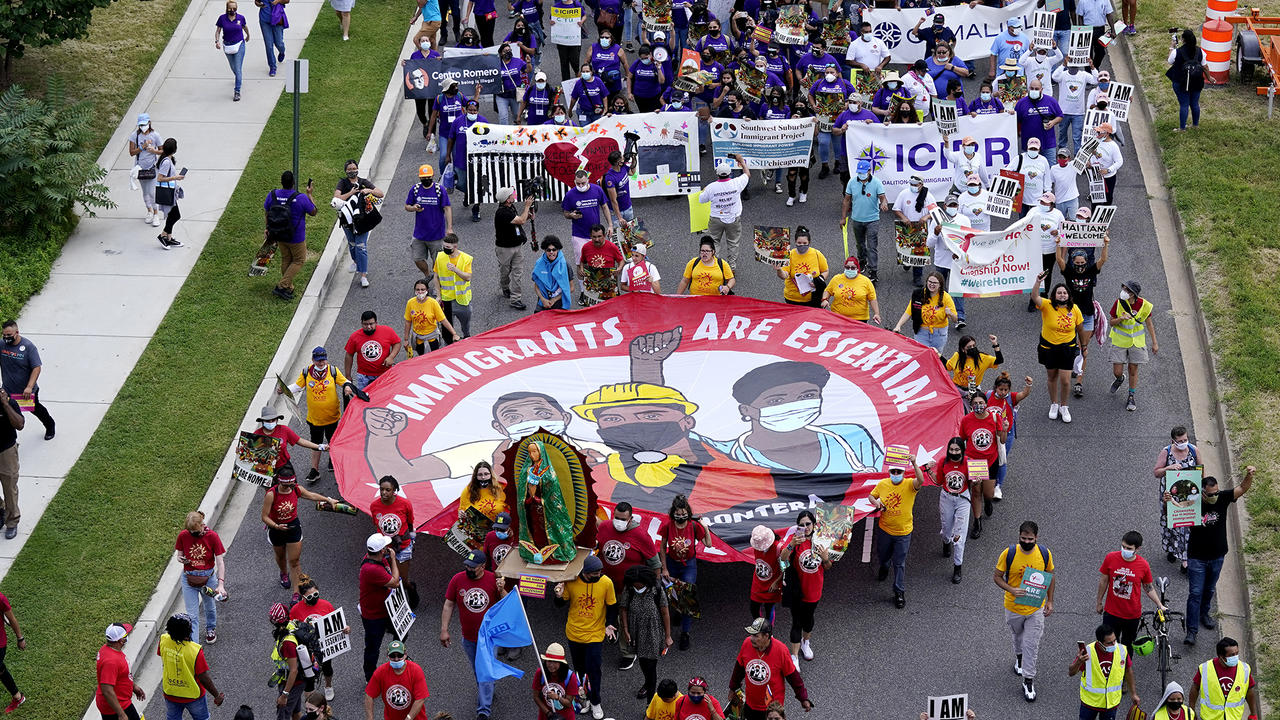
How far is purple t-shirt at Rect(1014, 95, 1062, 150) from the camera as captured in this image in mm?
23831

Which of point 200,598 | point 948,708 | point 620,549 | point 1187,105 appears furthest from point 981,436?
point 1187,105

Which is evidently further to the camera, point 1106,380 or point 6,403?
point 1106,380

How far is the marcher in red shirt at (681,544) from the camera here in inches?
621

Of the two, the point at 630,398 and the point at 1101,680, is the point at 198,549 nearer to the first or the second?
the point at 630,398

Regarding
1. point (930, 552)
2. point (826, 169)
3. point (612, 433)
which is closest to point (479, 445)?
point (612, 433)

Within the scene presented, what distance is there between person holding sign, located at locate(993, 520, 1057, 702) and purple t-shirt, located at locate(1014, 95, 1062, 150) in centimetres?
1036

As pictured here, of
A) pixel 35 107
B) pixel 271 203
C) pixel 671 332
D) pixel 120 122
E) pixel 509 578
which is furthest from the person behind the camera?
pixel 120 122

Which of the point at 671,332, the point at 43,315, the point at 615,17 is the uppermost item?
the point at 615,17

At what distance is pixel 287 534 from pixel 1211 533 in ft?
30.4

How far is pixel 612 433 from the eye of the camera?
17.9 metres

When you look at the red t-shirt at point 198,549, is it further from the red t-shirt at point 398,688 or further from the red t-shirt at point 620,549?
the red t-shirt at point 620,549

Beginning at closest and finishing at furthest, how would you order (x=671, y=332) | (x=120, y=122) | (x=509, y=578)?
(x=509, y=578), (x=671, y=332), (x=120, y=122)

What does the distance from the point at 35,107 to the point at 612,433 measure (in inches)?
448

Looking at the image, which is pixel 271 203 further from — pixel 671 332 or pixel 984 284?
pixel 984 284
